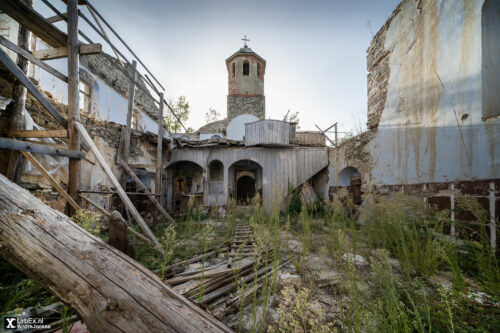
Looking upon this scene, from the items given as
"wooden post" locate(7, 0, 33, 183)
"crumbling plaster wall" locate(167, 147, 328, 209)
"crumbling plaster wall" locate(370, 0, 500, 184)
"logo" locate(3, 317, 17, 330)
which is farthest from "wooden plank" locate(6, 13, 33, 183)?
"crumbling plaster wall" locate(370, 0, 500, 184)

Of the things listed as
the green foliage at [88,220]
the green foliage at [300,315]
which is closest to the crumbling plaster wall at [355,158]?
the green foliage at [300,315]

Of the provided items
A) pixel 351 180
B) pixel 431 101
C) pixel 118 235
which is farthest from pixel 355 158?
pixel 118 235

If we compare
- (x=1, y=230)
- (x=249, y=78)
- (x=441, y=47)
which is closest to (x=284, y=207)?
(x=441, y=47)

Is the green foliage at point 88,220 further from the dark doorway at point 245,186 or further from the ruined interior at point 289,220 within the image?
the dark doorway at point 245,186

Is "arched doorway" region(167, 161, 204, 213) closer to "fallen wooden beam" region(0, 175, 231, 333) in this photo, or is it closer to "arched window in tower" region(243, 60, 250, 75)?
"fallen wooden beam" region(0, 175, 231, 333)

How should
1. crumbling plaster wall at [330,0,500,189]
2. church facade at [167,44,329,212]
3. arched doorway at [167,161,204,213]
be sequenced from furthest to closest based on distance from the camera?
arched doorway at [167,161,204,213]
church facade at [167,44,329,212]
crumbling plaster wall at [330,0,500,189]

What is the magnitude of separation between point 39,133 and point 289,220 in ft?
16.4

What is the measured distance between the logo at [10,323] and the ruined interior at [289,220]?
101 millimetres

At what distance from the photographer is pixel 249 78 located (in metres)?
17.0

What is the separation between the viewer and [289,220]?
428cm

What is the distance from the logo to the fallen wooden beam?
3.64ft

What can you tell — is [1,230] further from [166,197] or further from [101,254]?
[166,197]

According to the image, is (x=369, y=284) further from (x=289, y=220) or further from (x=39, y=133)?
(x=39, y=133)

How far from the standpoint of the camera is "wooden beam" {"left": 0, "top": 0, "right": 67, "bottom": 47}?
7.72 feet
